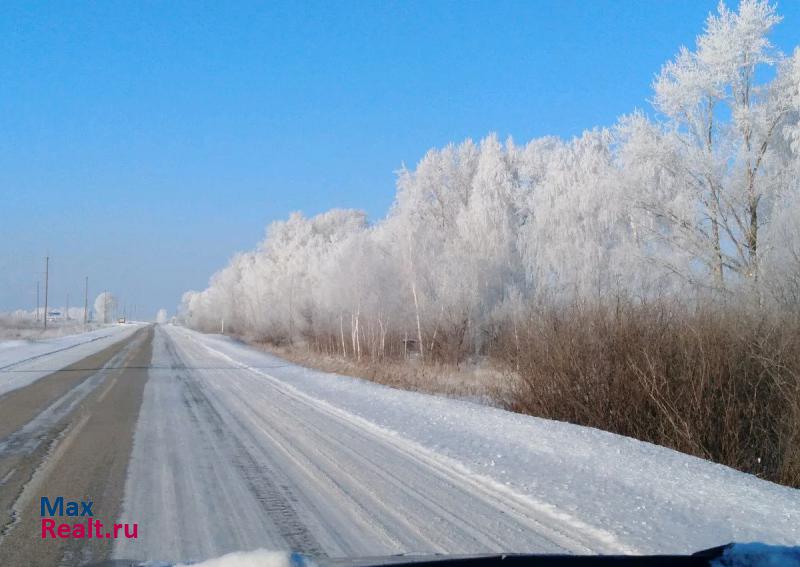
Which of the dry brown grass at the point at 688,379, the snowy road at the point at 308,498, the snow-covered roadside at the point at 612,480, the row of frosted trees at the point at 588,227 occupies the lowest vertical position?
the snow-covered roadside at the point at 612,480

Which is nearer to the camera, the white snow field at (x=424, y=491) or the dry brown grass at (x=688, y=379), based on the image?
the white snow field at (x=424, y=491)

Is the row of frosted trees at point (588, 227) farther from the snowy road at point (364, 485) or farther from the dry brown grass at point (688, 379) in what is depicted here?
the snowy road at point (364, 485)

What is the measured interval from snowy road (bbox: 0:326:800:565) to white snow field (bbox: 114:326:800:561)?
0.09ft

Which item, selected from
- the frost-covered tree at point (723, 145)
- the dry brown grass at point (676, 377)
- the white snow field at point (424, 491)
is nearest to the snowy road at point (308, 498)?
the white snow field at point (424, 491)

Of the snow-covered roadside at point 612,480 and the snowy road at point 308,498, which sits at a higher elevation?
the snowy road at point 308,498

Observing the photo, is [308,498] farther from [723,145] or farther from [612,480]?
[723,145]

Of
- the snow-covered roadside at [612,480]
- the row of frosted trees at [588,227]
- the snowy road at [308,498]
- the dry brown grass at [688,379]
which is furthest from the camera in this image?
the row of frosted trees at [588,227]

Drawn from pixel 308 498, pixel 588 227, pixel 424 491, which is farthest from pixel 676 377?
pixel 588 227

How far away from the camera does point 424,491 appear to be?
777cm

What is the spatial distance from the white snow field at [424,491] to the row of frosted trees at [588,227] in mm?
4832

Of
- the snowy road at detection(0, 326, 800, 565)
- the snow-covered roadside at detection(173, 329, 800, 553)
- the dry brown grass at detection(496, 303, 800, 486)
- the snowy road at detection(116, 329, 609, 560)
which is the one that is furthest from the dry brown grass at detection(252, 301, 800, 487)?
the snowy road at detection(116, 329, 609, 560)

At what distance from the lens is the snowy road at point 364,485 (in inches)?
237

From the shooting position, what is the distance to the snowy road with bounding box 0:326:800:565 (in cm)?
603

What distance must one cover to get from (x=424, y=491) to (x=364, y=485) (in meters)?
0.71
